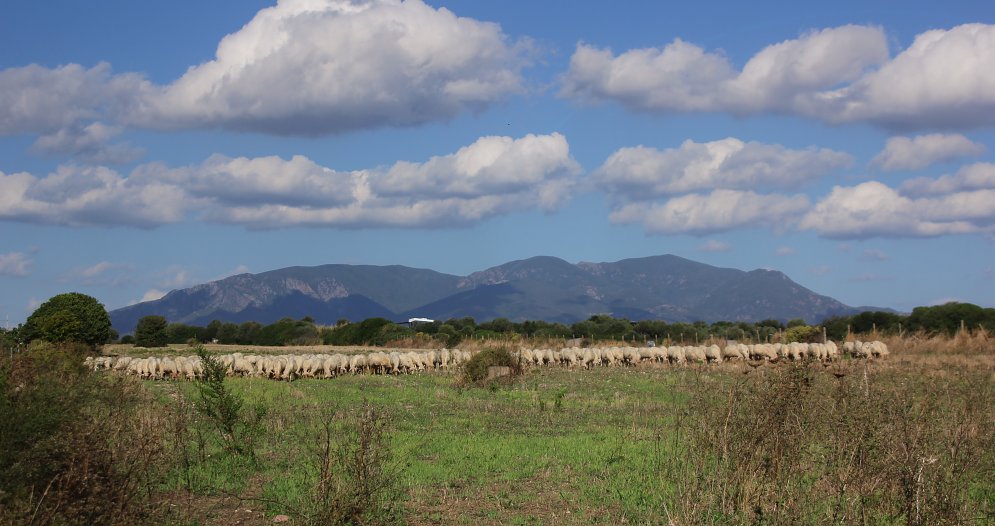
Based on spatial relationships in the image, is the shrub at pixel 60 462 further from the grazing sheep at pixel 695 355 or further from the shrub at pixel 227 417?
the grazing sheep at pixel 695 355

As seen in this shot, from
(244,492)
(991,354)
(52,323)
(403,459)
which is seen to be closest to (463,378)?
(403,459)

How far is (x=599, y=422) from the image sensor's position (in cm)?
1716

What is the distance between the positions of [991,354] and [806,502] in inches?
1313

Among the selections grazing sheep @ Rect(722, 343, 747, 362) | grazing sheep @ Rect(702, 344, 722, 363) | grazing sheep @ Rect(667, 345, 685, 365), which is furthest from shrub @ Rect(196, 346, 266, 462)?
grazing sheep @ Rect(722, 343, 747, 362)

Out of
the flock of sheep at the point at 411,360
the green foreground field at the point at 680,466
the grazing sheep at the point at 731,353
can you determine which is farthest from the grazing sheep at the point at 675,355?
A: the green foreground field at the point at 680,466

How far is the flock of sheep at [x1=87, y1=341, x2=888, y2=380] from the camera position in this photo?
1140 inches

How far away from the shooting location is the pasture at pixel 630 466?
889 centimetres

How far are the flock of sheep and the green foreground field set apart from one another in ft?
37.2

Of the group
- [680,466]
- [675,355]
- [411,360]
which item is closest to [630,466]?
[680,466]

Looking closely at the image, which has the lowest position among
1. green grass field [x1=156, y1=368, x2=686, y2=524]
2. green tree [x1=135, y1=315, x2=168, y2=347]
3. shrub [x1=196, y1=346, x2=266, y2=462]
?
green grass field [x1=156, y1=368, x2=686, y2=524]

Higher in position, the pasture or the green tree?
the green tree

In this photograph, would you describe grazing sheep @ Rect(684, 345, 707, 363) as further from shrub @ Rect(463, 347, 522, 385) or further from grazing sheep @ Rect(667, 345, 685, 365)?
shrub @ Rect(463, 347, 522, 385)

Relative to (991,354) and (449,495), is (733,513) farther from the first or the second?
(991,354)

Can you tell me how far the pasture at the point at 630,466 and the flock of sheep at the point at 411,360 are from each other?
11355mm
